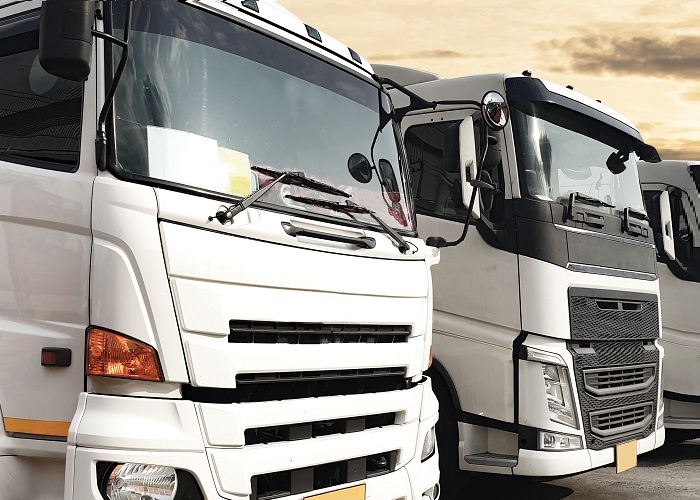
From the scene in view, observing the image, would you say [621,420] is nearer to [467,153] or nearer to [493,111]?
[467,153]

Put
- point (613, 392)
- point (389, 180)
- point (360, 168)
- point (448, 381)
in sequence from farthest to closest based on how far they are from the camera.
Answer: point (613, 392)
point (448, 381)
point (389, 180)
point (360, 168)

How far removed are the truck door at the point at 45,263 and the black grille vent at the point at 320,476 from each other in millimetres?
850

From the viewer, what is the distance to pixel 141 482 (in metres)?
3.50

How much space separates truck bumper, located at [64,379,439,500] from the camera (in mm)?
3412

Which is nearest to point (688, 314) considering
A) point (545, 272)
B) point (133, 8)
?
point (545, 272)

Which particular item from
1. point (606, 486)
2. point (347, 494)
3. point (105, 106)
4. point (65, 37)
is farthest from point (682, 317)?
point (65, 37)

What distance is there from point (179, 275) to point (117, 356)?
0.38 meters

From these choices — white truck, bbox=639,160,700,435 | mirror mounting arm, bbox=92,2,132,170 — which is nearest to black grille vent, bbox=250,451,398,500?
mirror mounting arm, bbox=92,2,132,170

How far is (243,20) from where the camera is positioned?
4.37 meters

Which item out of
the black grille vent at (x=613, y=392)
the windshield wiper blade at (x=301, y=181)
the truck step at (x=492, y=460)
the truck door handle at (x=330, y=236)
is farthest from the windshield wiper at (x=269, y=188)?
the black grille vent at (x=613, y=392)

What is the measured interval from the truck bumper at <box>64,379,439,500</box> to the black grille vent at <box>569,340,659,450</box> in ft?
8.40

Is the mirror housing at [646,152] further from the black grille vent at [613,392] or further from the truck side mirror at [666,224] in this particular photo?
the black grille vent at [613,392]

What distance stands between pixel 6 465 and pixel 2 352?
17.6 inches

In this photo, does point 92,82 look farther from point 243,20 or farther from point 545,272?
point 545,272
